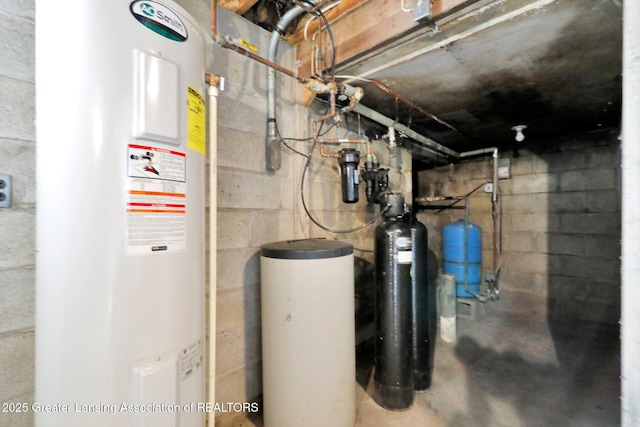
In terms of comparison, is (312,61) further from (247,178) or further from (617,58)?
(617,58)

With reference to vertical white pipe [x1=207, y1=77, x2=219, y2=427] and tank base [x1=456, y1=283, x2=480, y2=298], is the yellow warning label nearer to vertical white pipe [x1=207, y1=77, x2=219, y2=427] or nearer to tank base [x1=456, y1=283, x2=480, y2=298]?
vertical white pipe [x1=207, y1=77, x2=219, y2=427]

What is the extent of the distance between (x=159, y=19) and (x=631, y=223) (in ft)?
4.51

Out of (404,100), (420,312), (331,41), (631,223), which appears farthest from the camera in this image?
(404,100)

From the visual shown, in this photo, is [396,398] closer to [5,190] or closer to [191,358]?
[191,358]

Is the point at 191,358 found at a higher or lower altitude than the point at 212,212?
lower

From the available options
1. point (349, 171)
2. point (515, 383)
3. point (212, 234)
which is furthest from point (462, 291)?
point (212, 234)

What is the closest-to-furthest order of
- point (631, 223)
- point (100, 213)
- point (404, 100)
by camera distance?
point (100, 213) → point (631, 223) → point (404, 100)

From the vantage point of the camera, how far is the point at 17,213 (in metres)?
0.81

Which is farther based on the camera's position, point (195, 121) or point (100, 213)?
point (195, 121)

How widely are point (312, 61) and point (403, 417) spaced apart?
198 cm

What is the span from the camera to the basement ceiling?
1116 mm

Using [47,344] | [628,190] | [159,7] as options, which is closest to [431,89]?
[628,190]

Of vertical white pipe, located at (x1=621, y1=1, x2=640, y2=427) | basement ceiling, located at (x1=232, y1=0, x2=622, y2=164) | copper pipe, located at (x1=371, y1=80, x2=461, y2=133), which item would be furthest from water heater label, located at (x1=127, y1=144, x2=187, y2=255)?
copper pipe, located at (x1=371, y1=80, x2=461, y2=133)

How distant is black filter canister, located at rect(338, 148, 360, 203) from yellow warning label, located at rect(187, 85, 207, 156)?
948 millimetres
